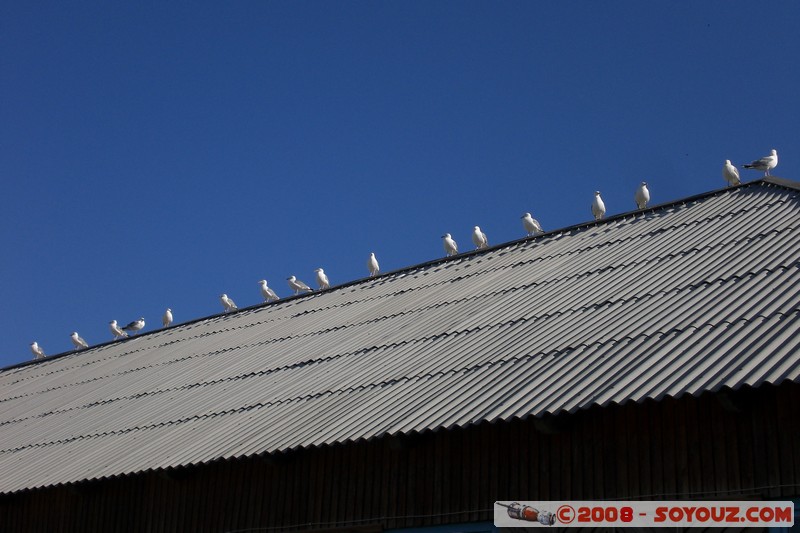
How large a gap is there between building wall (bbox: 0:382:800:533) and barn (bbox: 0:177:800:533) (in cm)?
2

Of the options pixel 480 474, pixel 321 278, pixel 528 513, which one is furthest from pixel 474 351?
pixel 321 278

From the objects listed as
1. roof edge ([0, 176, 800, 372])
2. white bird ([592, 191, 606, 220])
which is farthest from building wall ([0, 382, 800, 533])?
white bird ([592, 191, 606, 220])

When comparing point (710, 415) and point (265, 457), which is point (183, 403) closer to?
point (265, 457)

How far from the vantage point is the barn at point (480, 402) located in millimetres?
8070

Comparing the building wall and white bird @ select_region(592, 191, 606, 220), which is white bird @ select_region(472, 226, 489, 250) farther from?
the building wall

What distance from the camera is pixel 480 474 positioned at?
9.26 m

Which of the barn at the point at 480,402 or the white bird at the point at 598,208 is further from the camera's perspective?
the white bird at the point at 598,208

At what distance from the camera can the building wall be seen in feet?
25.4

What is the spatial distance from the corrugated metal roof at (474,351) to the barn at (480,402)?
0.03 meters

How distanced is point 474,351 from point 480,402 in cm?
154

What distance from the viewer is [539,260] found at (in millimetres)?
13828

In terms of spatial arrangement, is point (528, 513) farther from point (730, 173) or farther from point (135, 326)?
point (135, 326)

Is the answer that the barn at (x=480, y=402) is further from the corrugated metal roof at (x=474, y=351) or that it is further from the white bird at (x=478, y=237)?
the white bird at (x=478, y=237)

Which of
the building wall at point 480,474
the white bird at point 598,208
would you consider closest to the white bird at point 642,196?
the white bird at point 598,208
